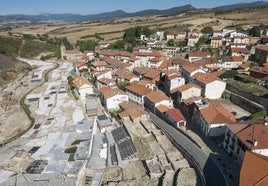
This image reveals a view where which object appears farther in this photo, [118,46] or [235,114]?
[118,46]

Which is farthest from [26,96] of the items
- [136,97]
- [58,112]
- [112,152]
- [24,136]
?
[112,152]

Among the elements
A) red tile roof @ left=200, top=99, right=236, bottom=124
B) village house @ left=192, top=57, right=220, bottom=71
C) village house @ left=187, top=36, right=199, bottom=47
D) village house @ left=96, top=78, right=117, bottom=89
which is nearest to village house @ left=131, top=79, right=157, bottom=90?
village house @ left=96, top=78, right=117, bottom=89

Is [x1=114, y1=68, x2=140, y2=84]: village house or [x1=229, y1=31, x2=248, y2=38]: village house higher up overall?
[x1=229, y1=31, x2=248, y2=38]: village house

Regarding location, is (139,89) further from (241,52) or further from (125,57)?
(241,52)

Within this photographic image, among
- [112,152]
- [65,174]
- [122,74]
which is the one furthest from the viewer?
[122,74]

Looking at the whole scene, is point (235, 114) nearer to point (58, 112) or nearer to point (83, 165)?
point (83, 165)

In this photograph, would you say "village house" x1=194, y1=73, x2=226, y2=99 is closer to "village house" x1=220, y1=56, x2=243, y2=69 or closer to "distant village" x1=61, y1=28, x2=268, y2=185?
"distant village" x1=61, y1=28, x2=268, y2=185

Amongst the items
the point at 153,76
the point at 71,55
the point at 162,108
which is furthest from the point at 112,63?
the point at 71,55
